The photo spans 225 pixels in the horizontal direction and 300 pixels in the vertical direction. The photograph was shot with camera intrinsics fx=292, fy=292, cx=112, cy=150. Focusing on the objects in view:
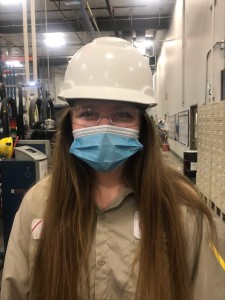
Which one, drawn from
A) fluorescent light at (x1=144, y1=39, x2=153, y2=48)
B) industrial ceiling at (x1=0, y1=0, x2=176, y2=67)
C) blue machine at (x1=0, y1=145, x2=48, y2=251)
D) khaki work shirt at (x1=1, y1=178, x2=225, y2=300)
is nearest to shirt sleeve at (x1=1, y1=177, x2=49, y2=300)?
khaki work shirt at (x1=1, y1=178, x2=225, y2=300)

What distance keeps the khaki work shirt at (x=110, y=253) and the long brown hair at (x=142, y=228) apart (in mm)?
30

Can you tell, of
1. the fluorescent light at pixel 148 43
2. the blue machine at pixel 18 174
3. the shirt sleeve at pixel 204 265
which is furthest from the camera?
the fluorescent light at pixel 148 43

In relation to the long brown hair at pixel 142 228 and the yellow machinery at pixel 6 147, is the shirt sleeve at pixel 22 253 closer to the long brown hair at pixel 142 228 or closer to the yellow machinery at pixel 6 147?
the long brown hair at pixel 142 228

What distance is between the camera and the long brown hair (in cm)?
100

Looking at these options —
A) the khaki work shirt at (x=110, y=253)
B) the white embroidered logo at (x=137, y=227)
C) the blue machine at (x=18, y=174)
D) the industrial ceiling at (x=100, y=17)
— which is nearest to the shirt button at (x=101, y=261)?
the khaki work shirt at (x=110, y=253)

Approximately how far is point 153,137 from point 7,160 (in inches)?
92.2

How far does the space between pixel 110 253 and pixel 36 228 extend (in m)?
0.29

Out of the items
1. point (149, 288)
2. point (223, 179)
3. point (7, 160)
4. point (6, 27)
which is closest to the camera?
point (149, 288)

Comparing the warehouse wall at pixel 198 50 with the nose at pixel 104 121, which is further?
the warehouse wall at pixel 198 50

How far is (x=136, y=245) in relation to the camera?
3.42 ft

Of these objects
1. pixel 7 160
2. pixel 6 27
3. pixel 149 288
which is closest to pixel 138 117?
pixel 149 288

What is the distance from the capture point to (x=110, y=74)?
1.06 m

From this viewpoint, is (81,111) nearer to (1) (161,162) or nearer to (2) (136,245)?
(1) (161,162)

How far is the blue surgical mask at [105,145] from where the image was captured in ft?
3.34
